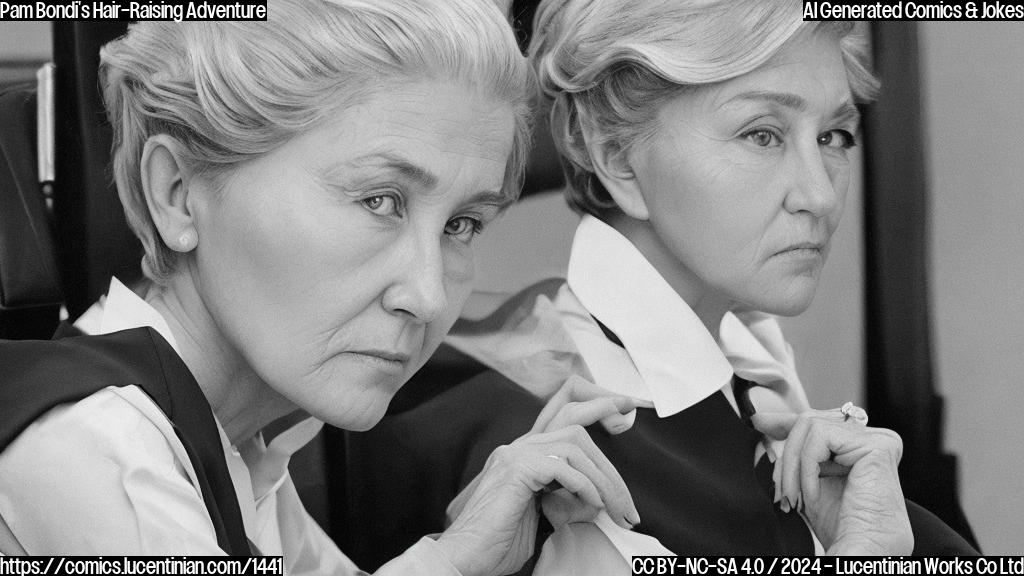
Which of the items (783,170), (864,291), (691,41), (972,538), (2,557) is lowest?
(972,538)

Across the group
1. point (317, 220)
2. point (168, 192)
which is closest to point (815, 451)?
point (317, 220)

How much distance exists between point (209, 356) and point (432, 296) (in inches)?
7.5

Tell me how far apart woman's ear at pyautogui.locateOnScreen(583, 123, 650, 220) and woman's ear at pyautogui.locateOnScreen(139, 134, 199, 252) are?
0.35 metres

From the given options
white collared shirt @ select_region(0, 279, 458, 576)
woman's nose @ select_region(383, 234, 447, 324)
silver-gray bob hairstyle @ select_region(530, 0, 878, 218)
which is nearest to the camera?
white collared shirt @ select_region(0, 279, 458, 576)

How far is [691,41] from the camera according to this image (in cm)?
98

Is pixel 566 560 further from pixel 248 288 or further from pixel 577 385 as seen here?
pixel 248 288

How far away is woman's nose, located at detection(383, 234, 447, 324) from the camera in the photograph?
876mm

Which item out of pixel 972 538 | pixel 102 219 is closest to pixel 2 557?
pixel 102 219

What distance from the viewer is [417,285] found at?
34.5 inches

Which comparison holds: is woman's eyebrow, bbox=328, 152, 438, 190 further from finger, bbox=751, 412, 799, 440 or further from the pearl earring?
finger, bbox=751, 412, 799, 440

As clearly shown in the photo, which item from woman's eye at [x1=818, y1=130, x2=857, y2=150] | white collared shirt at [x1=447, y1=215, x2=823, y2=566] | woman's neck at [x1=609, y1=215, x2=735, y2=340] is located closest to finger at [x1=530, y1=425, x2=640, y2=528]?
white collared shirt at [x1=447, y1=215, x2=823, y2=566]

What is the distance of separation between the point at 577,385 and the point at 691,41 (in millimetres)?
287

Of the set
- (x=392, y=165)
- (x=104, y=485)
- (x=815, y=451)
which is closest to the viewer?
(x=104, y=485)

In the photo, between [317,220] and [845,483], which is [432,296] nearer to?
[317,220]
